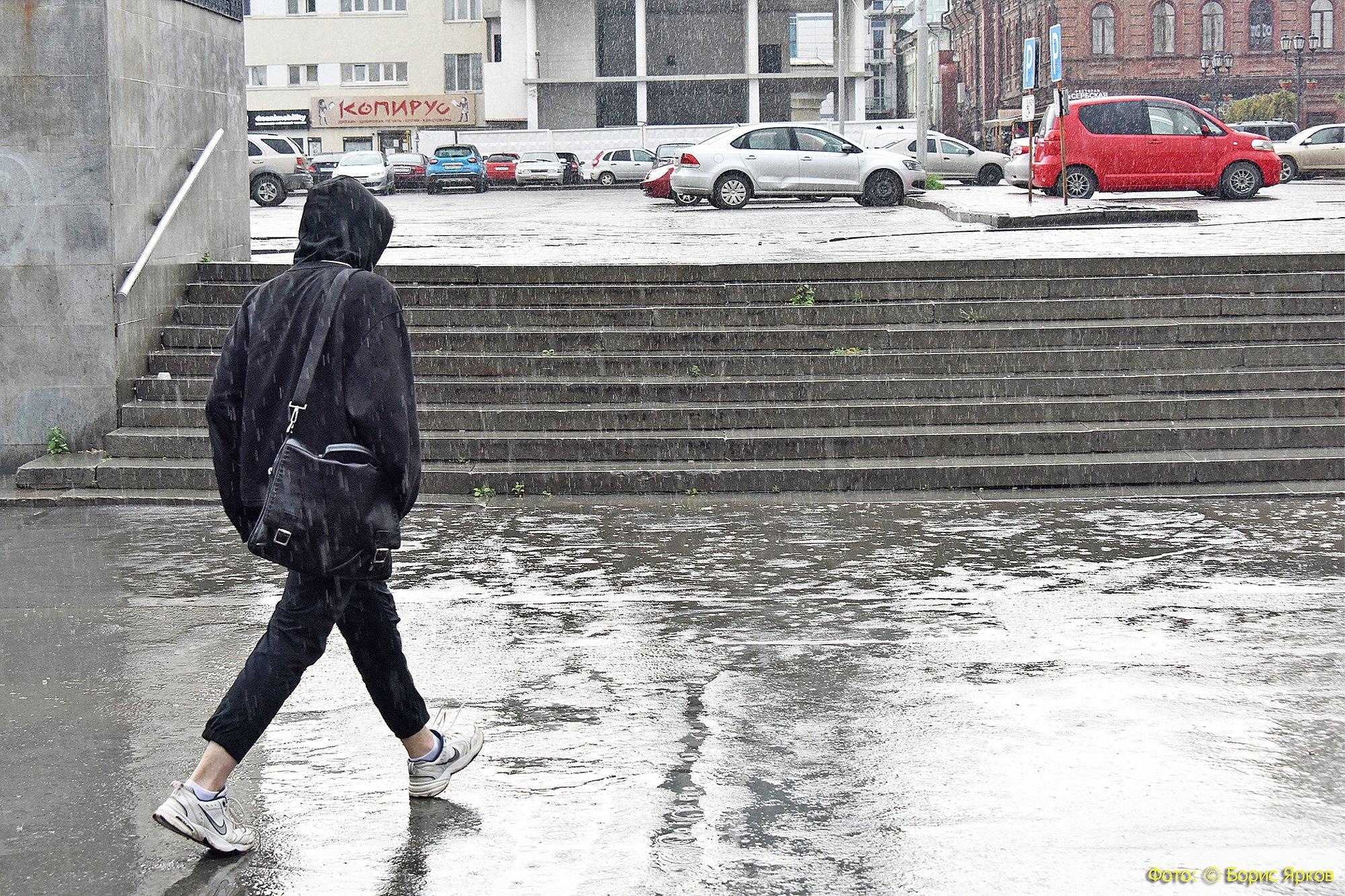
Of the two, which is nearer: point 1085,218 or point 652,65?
point 1085,218

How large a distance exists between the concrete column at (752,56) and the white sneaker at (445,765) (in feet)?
190

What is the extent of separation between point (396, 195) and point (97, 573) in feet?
127

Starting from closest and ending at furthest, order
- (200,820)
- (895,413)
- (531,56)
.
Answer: (200,820), (895,413), (531,56)

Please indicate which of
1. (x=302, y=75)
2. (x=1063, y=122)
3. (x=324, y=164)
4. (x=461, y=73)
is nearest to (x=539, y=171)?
(x=324, y=164)

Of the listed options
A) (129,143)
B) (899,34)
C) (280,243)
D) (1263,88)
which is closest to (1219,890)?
(129,143)

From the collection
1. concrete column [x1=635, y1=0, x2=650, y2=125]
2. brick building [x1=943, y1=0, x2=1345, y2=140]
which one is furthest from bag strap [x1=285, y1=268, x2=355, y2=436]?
Result: brick building [x1=943, y1=0, x2=1345, y2=140]

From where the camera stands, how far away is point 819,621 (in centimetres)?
628

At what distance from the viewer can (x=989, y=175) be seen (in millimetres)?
40469

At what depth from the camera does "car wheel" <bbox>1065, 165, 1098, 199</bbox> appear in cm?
2603

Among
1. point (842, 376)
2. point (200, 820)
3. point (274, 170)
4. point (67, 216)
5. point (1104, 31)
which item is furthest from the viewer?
Result: point (1104, 31)

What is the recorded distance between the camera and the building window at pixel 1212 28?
67188 mm

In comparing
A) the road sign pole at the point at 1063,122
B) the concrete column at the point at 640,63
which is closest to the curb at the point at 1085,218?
the road sign pole at the point at 1063,122

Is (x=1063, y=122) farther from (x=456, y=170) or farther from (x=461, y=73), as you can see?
(x=461, y=73)

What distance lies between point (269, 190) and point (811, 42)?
4223 centimetres
